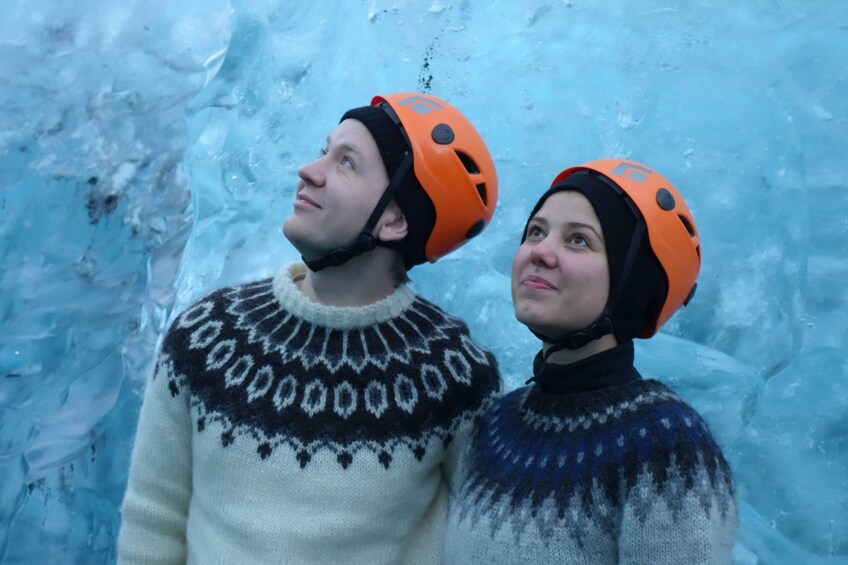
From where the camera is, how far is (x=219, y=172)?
338 centimetres

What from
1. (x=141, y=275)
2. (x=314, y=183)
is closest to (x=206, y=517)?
(x=314, y=183)

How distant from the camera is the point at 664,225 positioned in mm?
1975

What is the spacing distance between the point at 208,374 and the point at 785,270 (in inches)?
65.1

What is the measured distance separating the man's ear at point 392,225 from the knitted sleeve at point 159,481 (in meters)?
0.55

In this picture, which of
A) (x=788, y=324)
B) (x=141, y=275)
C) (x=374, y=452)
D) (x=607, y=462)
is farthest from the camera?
(x=141, y=275)

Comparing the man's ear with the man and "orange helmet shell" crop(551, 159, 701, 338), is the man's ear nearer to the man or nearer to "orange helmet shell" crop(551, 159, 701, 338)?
the man

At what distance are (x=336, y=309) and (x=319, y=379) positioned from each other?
16 centimetres

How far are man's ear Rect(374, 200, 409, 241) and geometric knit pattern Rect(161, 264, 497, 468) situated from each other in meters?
0.18

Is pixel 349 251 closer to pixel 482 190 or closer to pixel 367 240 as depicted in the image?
pixel 367 240

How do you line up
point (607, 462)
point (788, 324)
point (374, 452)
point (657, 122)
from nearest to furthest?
point (607, 462)
point (374, 452)
point (788, 324)
point (657, 122)

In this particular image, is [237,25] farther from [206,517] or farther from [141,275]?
[206,517]

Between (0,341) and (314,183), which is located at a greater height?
(314,183)

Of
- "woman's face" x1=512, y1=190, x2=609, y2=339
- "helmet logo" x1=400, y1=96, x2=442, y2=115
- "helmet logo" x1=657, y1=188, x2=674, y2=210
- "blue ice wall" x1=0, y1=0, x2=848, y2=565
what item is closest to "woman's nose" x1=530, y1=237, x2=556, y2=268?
"woman's face" x1=512, y1=190, x2=609, y2=339

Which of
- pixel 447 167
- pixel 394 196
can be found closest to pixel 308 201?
pixel 394 196
